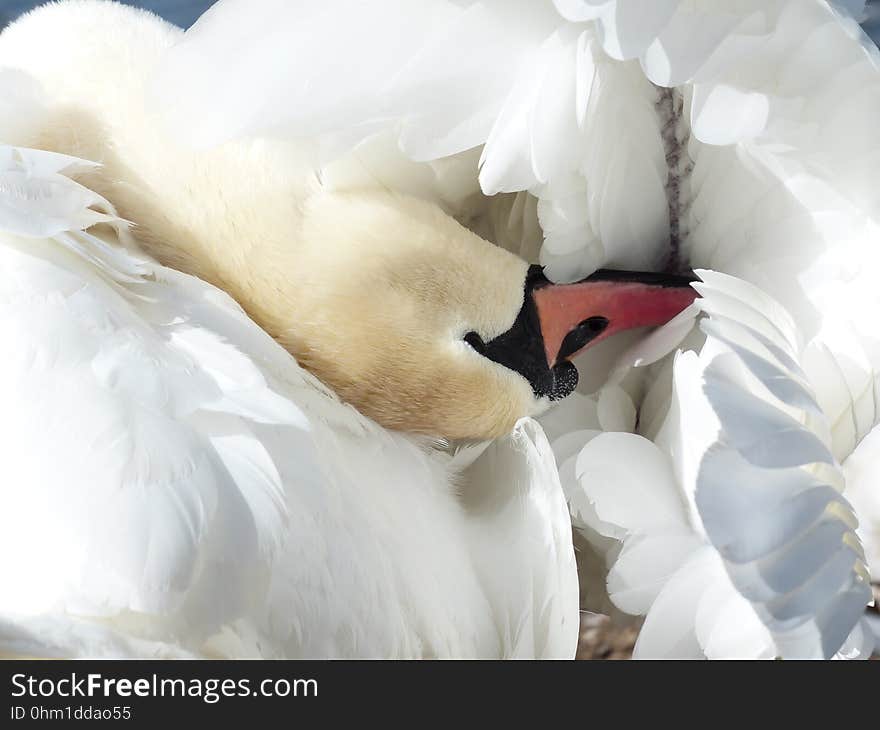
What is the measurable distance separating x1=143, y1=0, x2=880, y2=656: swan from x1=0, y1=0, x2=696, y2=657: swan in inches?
3.5

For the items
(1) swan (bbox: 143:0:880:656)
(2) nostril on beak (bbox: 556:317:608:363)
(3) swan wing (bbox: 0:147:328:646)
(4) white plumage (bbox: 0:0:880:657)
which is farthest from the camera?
(2) nostril on beak (bbox: 556:317:608:363)

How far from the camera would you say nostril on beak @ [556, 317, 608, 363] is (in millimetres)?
1726

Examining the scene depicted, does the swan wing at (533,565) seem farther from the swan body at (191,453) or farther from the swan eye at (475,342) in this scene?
the swan eye at (475,342)

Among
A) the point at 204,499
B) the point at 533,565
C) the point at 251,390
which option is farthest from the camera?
the point at 533,565

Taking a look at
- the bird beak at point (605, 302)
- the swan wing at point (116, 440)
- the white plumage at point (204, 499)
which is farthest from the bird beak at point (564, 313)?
the swan wing at point (116, 440)

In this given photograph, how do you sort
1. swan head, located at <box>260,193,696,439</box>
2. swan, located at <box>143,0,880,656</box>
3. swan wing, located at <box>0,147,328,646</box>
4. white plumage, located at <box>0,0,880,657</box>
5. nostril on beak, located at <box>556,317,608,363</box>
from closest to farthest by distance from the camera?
swan wing, located at <box>0,147,328,646</box>, white plumage, located at <box>0,0,880,657</box>, swan, located at <box>143,0,880,656</box>, swan head, located at <box>260,193,696,439</box>, nostril on beak, located at <box>556,317,608,363</box>

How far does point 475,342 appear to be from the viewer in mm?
1683

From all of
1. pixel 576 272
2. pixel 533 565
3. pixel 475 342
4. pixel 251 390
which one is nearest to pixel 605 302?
pixel 576 272

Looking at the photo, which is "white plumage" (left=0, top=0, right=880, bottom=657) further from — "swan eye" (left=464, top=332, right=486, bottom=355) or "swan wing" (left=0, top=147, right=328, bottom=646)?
"swan eye" (left=464, top=332, right=486, bottom=355)

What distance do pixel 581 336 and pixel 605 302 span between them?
62 millimetres

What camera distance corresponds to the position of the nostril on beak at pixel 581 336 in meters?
1.73

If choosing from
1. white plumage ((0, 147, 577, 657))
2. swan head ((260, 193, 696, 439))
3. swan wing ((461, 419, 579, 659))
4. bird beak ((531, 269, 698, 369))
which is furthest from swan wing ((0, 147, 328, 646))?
bird beak ((531, 269, 698, 369))

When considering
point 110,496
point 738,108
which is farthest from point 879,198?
point 110,496

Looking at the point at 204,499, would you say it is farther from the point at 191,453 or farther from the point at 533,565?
the point at 533,565
